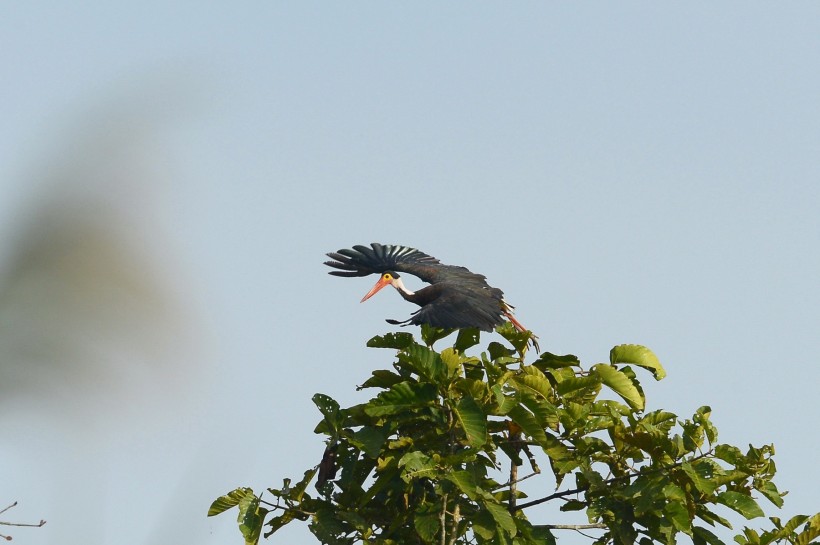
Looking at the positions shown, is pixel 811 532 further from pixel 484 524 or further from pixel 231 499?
pixel 231 499

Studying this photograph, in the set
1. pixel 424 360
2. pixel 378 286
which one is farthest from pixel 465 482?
pixel 378 286

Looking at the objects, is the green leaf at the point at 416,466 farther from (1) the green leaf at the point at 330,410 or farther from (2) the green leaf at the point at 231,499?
(2) the green leaf at the point at 231,499

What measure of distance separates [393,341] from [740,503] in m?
2.32

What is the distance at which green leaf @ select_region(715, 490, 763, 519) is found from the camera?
5.72m

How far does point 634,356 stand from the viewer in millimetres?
6184

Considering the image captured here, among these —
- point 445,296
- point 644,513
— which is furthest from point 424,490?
point 445,296

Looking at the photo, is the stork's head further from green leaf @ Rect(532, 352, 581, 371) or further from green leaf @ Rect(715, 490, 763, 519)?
green leaf @ Rect(715, 490, 763, 519)

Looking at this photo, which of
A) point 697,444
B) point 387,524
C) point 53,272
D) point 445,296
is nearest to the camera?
point 53,272

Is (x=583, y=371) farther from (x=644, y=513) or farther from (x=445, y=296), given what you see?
(x=445, y=296)

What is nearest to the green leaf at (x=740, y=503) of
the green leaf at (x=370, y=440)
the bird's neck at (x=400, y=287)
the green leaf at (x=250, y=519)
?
the green leaf at (x=370, y=440)

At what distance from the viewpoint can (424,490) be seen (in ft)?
19.1

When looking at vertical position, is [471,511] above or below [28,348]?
above

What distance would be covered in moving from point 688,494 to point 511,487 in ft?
3.58

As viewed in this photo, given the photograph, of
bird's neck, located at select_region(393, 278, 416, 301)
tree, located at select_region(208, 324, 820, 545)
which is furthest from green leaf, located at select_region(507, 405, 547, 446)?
bird's neck, located at select_region(393, 278, 416, 301)
